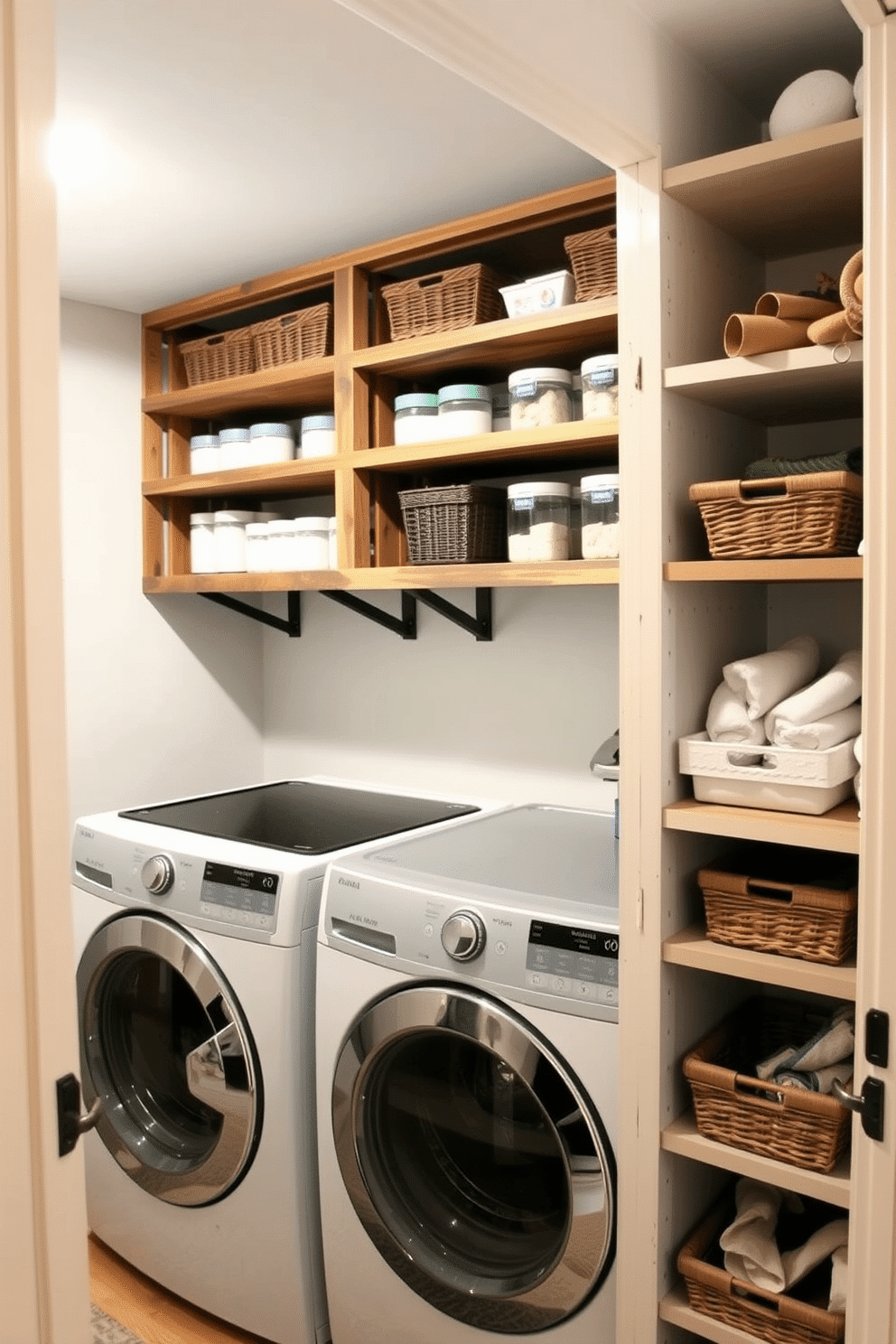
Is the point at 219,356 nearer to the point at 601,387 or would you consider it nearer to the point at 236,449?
the point at 236,449

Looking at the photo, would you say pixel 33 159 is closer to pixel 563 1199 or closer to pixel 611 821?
pixel 563 1199

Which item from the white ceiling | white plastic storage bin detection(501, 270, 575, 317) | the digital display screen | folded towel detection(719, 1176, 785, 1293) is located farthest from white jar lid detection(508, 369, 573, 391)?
folded towel detection(719, 1176, 785, 1293)

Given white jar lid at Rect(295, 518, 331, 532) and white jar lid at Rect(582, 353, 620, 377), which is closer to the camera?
white jar lid at Rect(582, 353, 620, 377)

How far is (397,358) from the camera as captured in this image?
2.26 metres

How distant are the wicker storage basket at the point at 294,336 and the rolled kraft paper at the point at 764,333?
3.99 ft

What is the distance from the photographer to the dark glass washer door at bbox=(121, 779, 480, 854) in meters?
2.33

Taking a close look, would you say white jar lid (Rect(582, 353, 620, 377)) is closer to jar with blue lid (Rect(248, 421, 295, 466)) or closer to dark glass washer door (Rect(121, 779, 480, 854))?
jar with blue lid (Rect(248, 421, 295, 466))

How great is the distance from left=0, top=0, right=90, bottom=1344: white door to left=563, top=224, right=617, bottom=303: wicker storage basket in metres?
1.30

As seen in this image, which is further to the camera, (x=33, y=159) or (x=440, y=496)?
(x=440, y=496)

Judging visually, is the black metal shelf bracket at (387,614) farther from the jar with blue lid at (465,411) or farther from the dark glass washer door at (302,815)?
the jar with blue lid at (465,411)

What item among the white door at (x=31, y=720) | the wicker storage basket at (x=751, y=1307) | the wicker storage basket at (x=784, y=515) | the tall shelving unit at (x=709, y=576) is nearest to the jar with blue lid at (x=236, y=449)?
the tall shelving unit at (x=709, y=576)

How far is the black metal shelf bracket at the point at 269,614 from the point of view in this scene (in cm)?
307

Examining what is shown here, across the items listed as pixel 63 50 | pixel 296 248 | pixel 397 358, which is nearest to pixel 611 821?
pixel 397 358

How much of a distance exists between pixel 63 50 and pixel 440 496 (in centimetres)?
102
